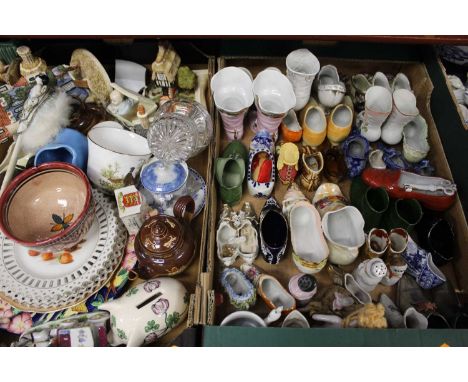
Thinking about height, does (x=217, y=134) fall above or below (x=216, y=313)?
above

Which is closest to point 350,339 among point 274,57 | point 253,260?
point 253,260

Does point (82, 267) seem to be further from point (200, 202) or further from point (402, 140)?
point (402, 140)

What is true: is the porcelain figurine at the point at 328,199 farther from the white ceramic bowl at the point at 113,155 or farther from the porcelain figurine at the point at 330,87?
the white ceramic bowl at the point at 113,155

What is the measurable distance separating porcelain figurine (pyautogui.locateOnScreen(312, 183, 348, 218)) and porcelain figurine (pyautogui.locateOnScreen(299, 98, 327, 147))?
0.63 ft

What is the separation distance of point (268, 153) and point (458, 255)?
2.36 feet

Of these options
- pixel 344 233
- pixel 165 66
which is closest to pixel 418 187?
pixel 344 233

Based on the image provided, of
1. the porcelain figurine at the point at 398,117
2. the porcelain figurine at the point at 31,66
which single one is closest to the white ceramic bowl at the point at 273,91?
the porcelain figurine at the point at 398,117

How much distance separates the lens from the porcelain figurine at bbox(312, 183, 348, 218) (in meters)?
1.23

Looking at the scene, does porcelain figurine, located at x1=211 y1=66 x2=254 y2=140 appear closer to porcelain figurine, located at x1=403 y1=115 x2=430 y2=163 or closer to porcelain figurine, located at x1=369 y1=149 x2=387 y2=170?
porcelain figurine, located at x1=369 y1=149 x2=387 y2=170

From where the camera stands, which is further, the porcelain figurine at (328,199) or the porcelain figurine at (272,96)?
the porcelain figurine at (272,96)

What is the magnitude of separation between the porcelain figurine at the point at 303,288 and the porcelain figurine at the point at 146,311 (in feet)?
1.07

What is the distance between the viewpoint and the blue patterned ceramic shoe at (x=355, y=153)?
1339 mm

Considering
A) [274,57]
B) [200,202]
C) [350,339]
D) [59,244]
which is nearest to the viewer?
[350,339]

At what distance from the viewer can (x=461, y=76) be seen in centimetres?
Result: 159
